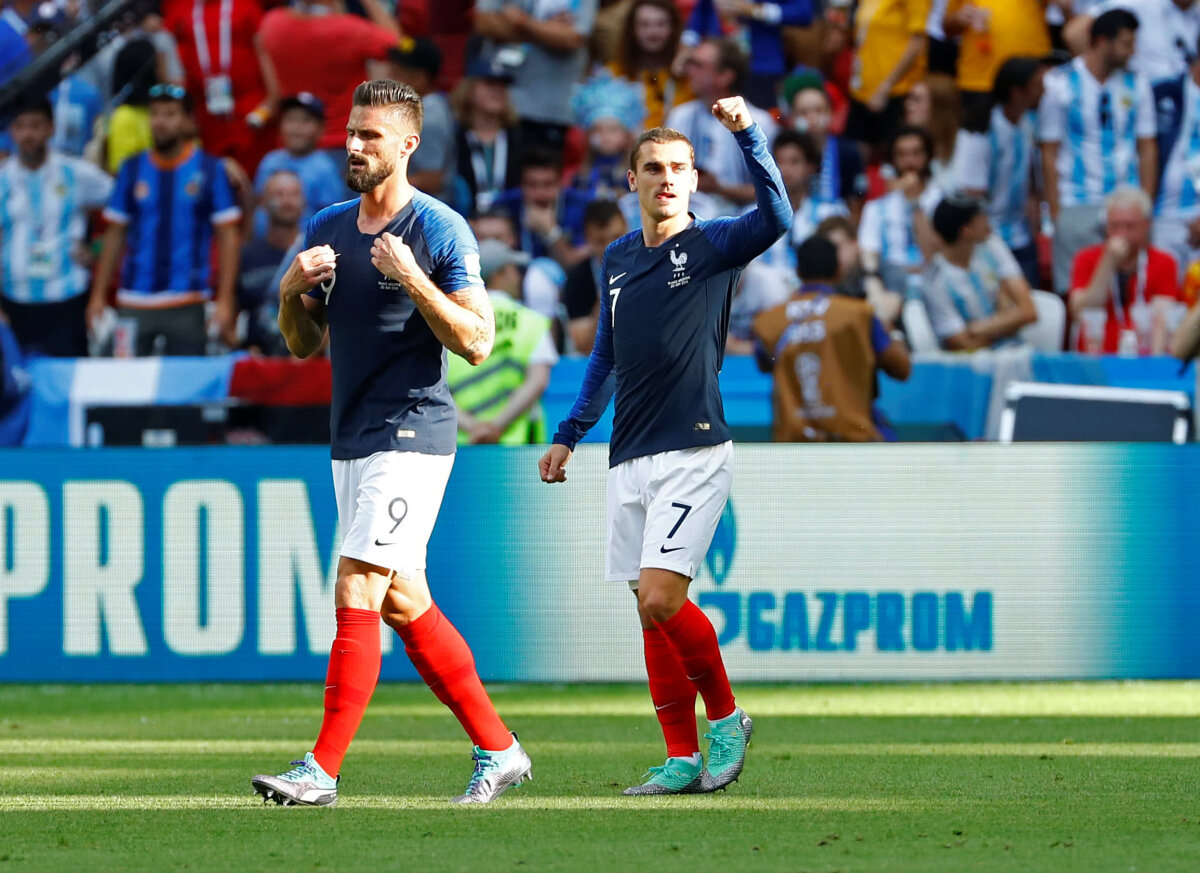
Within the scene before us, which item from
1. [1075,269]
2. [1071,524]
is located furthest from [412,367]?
[1075,269]

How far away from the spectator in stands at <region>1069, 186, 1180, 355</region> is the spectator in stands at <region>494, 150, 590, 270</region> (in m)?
3.56

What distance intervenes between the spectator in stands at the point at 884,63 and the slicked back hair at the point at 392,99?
348 inches

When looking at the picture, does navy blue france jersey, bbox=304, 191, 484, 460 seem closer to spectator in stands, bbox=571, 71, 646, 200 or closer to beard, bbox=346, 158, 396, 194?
beard, bbox=346, 158, 396, 194

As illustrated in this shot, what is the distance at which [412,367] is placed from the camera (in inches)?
234

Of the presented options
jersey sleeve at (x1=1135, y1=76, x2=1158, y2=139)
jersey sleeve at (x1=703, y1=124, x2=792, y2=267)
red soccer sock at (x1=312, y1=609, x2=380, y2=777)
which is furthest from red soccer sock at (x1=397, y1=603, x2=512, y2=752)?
jersey sleeve at (x1=1135, y1=76, x2=1158, y2=139)

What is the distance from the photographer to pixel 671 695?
624 centimetres

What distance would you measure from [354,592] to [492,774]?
751 mm

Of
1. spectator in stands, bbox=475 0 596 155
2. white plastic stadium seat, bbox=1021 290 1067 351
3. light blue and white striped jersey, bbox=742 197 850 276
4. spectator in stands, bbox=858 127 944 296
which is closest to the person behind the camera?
white plastic stadium seat, bbox=1021 290 1067 351

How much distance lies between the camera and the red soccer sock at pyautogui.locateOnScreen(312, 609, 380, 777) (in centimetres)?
573

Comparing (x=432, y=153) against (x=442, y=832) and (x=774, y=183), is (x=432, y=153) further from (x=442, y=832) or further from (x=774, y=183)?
(x=442, y=832)

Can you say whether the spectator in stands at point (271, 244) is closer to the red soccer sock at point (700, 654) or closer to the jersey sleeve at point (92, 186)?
the jersey sleeve at point (92, 186)

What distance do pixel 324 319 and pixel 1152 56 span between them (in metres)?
9.50

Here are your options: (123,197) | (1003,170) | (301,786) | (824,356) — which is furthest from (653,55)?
(301,786)

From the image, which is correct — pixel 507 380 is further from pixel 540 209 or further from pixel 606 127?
pixel 606 127
